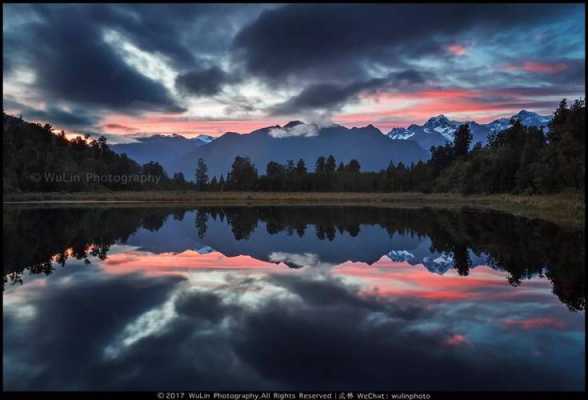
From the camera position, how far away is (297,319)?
12.8 m

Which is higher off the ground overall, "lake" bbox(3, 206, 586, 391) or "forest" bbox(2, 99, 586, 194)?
"forest" bbox(2, 99, 586, 194)

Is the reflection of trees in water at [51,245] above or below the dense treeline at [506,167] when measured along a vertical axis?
below

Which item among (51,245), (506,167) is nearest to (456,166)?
(506,167)

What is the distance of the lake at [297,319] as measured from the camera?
348 inches

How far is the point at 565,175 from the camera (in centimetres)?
6600

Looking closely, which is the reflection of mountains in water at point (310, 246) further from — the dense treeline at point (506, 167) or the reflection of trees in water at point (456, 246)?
the dense treeline at point (506, 167)

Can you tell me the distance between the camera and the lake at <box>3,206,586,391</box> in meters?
8.85

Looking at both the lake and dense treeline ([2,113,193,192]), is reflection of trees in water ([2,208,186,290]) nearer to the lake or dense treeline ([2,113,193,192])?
the lake

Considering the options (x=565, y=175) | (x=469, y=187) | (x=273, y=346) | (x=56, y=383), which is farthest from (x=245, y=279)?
(x=469, y=187)

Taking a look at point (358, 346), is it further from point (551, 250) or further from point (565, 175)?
point (565, 175)

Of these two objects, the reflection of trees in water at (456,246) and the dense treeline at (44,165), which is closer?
the reflection of trees in water at (456,246)

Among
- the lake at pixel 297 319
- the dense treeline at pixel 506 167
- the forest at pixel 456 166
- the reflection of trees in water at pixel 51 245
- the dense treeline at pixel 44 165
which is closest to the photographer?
the lake at pixel 297 319

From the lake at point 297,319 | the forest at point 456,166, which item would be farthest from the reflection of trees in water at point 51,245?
the forest at point 456,166

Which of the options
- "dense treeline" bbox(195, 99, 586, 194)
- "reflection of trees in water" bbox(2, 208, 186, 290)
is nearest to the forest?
"dense treeline" bbox(195, 99, 586, 194)
